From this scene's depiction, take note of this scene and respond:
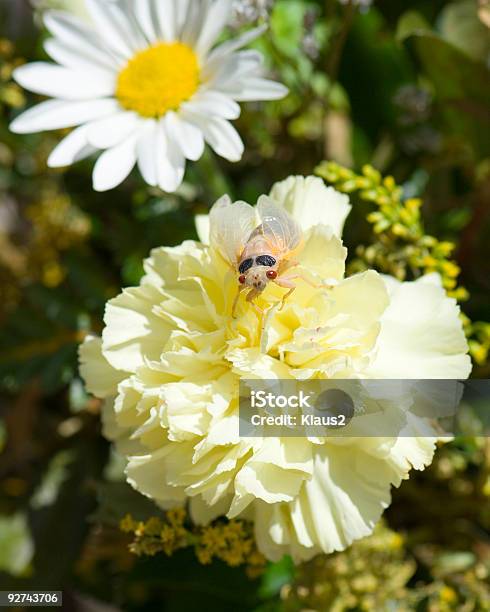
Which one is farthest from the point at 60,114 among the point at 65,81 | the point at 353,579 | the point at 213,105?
the point at 353,579

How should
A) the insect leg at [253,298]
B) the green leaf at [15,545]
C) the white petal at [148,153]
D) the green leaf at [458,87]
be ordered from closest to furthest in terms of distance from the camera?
the insect leg at [253,298], the white petal at [148,153], the green leaf at [458,87], the green leaf at [15,545]

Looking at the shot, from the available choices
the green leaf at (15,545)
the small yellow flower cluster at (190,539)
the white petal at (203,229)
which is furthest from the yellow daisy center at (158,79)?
the green leaf at (15,545)

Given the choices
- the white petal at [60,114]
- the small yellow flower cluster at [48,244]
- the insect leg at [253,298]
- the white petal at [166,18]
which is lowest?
the small yellow flower cluster at [48,244]

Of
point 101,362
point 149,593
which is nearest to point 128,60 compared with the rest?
point 101,362

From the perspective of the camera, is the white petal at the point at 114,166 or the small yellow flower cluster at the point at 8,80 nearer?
the white petal at the point at 114,166

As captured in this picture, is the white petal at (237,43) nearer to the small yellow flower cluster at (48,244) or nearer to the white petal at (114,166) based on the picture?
the white petal at (114,166)

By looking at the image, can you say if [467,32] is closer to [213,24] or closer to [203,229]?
[213,24]

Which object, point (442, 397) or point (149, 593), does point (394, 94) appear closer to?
point (442, 397)
